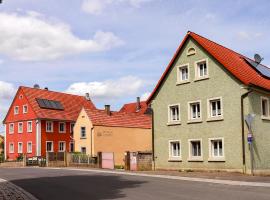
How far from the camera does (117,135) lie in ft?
165

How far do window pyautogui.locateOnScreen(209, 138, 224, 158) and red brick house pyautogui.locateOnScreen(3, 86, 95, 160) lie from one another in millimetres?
34693

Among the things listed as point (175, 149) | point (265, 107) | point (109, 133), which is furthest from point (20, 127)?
point (265, 107)

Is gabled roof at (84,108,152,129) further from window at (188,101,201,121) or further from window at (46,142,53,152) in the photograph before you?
window at (188,101,201,121)

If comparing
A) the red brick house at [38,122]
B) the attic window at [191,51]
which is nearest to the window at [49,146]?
the red brick house at [38,122]

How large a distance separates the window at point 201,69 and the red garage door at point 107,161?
445 inches

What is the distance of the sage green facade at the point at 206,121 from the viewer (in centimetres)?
2697

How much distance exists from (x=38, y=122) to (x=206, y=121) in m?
35.6

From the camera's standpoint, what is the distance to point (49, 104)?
6319 centimetres

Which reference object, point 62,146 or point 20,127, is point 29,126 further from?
point 62,146

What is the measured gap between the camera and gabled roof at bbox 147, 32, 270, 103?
2780cm

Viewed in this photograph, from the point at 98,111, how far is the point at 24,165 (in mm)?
10413

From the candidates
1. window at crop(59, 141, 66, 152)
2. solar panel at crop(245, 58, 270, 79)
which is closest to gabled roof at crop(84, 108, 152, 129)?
window at crop(59, 141, 66, 152)

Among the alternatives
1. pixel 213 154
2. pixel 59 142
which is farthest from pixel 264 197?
pixel 59 142

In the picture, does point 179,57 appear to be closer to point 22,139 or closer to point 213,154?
point 213,154
